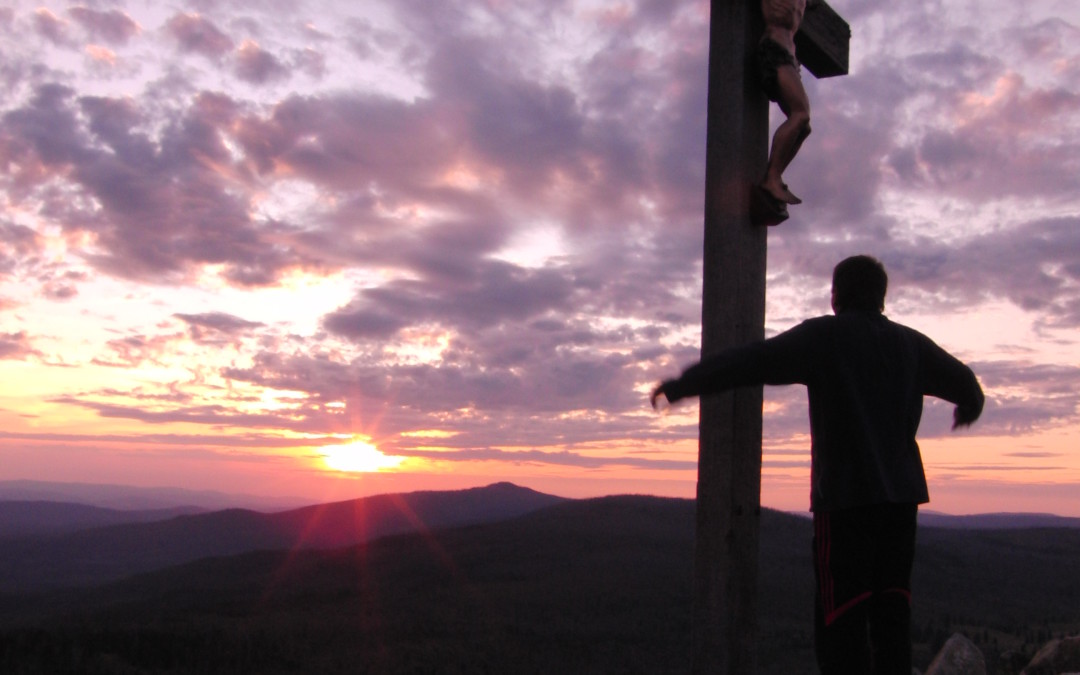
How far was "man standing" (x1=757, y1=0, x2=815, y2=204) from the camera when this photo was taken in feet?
12.4

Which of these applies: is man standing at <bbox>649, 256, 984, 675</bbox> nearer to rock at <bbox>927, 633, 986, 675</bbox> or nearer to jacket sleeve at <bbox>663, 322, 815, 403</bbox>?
jacket sleeve at <bbox>663, 322, 815, 403</bbox>

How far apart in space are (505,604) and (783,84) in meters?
43.6

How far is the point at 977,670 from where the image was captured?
8.23m

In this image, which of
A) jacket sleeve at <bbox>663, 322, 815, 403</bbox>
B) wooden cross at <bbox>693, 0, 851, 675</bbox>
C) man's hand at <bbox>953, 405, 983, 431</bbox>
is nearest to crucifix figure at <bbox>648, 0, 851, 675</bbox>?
wooden cross at <bbox>693, 0, 851, 675</bbox>

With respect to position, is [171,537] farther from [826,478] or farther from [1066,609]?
[826,478]

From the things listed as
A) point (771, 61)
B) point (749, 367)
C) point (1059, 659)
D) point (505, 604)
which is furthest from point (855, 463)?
point (505, 604)

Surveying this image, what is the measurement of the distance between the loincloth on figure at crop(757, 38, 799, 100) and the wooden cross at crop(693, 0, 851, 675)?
4 centimetres

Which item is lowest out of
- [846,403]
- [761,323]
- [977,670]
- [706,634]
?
[977,670]

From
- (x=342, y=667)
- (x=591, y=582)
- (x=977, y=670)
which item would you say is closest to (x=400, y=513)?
(x=591, y=582)

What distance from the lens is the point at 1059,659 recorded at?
8281 mm

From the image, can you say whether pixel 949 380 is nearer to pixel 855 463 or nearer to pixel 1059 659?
pixel 855 463

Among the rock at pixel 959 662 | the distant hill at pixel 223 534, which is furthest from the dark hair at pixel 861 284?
the distant hill at pixel 223 534

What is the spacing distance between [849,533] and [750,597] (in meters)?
0.52

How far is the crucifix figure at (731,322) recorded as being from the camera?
3.47 metres
